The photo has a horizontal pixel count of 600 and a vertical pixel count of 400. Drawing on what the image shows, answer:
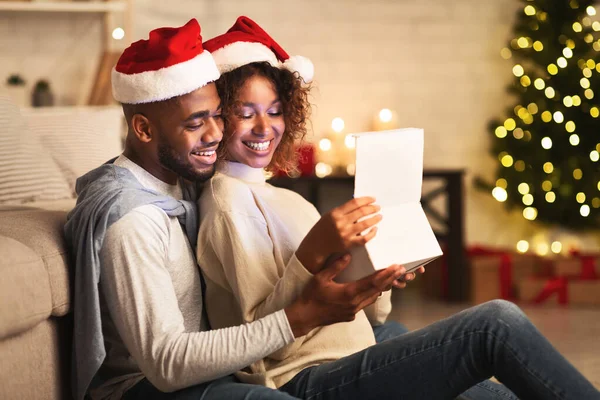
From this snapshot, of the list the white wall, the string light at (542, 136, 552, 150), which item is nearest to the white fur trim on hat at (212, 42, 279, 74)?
the white wall

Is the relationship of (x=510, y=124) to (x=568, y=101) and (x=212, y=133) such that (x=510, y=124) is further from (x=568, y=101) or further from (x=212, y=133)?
(x=212, y=133)

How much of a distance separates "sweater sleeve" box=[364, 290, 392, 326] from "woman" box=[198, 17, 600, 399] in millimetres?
168

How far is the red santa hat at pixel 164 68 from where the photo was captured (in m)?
1.54

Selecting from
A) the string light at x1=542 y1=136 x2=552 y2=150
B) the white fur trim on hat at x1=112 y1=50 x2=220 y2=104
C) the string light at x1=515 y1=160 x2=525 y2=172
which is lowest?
the string light at x1=515 y1=160 x2=525 y2=172

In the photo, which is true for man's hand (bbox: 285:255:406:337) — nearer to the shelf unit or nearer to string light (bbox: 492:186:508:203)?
the shelf unit

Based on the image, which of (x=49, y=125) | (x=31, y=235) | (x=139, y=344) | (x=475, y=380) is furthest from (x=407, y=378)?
(x=49, y=125)

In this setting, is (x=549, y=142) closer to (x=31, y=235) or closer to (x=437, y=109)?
(x=437, y=109)

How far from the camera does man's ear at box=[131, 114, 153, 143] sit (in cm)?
159

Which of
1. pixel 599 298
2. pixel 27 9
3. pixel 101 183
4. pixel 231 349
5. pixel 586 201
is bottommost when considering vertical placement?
pixel 599 298

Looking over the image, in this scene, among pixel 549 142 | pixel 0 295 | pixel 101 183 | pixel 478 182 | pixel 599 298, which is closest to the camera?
pixel 0 295

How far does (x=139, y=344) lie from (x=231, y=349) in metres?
0.16

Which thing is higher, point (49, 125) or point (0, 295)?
point (49, 125)

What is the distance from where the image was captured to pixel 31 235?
1.62m

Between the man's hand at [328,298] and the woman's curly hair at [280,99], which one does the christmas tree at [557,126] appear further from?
the man's hand at [328,298]
